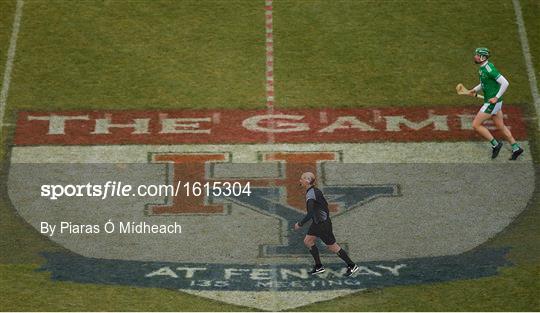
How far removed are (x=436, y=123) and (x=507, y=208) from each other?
3555mm

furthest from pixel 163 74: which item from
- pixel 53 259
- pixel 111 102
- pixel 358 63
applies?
pixel 53 259

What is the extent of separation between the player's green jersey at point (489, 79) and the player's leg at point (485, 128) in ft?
0.84

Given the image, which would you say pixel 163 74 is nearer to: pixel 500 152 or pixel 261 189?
pixel 261 189

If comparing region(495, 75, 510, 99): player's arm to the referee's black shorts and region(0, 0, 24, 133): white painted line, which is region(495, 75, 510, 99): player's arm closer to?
the referee's black shorts

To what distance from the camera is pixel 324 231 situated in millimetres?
28859

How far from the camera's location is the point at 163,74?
119ft

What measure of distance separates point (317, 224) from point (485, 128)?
6309 millimetres

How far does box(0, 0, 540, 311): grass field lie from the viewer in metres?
35.5

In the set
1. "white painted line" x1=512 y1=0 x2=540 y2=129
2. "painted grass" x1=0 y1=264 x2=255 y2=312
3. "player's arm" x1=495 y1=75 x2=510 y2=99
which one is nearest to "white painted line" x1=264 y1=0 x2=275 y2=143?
"player's arm" x1=495 y1=75 x2=510 y2=99

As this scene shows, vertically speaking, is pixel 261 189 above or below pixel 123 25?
below

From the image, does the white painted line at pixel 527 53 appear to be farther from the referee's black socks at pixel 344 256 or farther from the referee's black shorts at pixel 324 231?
the referee's black shorts at pixel 324 231

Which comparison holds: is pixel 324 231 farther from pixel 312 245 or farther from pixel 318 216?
pixel 312 245

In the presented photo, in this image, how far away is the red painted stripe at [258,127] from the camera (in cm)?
3431

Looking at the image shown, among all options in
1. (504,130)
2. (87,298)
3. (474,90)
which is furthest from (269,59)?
(87,298)
